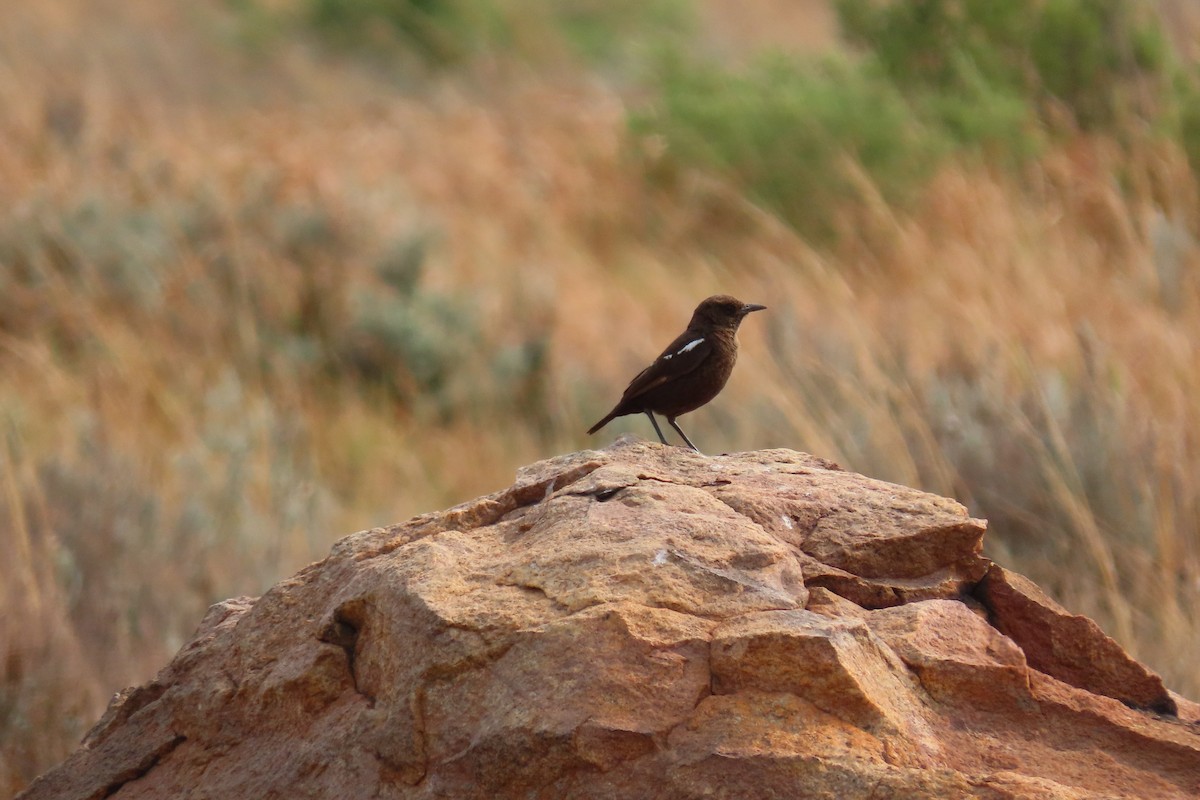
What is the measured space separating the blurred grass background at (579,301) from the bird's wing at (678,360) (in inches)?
67.0

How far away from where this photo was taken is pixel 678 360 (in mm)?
3842

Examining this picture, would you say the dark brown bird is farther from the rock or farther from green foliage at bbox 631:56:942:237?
green foliage at bbox 631:56:942:237

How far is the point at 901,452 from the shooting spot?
544 cm

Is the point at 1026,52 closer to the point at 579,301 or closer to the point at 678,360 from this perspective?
the point at 579,301

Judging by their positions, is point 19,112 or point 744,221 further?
point 19,112

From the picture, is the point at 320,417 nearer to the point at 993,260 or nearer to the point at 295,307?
the point at 295,307

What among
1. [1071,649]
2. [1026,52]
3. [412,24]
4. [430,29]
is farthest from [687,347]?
[412,24]

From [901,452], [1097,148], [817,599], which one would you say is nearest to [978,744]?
[817,599]

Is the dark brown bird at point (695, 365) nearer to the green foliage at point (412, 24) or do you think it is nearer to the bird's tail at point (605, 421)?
the bird's tail at point (605, 421)

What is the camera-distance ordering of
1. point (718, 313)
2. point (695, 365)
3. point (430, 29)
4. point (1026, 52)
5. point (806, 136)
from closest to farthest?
1. point (695, 365)
2. point (718, 313)
3. point (1026, 52)
4. point (806, 136)
5. point (430, 29)

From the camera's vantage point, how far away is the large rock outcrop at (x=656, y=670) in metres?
2.29

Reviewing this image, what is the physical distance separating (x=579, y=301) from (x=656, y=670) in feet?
26.2

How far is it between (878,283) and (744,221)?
2474 mm

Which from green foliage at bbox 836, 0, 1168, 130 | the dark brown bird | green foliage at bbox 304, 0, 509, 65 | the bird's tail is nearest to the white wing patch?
the dark brown bird
